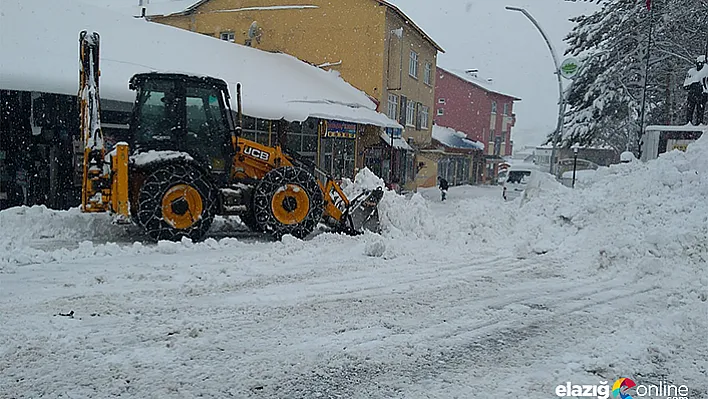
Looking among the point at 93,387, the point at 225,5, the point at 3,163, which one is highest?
the point at 225,5

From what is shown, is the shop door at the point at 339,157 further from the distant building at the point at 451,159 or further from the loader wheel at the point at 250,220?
the loader wheel at the point at 250,220

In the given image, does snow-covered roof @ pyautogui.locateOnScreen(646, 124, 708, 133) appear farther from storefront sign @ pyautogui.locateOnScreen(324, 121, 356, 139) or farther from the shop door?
the shop door

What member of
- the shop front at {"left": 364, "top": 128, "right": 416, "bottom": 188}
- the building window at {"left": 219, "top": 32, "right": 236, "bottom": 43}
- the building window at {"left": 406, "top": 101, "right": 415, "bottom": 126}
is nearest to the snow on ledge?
the shop front at {"left": 364, "top": 128, "right": 416, "bottom": 188}

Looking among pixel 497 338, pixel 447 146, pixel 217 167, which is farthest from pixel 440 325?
pixel 447 146

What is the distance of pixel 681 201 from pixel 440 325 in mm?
5737

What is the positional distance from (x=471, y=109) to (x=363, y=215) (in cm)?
4198

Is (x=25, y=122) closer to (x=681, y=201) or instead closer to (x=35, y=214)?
(x=35, y=214)

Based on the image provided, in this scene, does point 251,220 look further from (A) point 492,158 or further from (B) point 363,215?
(A) point 492,158

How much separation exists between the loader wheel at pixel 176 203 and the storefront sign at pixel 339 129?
1191cm

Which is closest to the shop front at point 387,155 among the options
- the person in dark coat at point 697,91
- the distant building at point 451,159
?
the distant building at point 451,159

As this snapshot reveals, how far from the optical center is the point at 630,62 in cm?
2547

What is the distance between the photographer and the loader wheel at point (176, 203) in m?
8.36

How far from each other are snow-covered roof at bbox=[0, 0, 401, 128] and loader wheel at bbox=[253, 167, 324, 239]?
7.22 ft

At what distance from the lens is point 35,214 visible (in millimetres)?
9344
